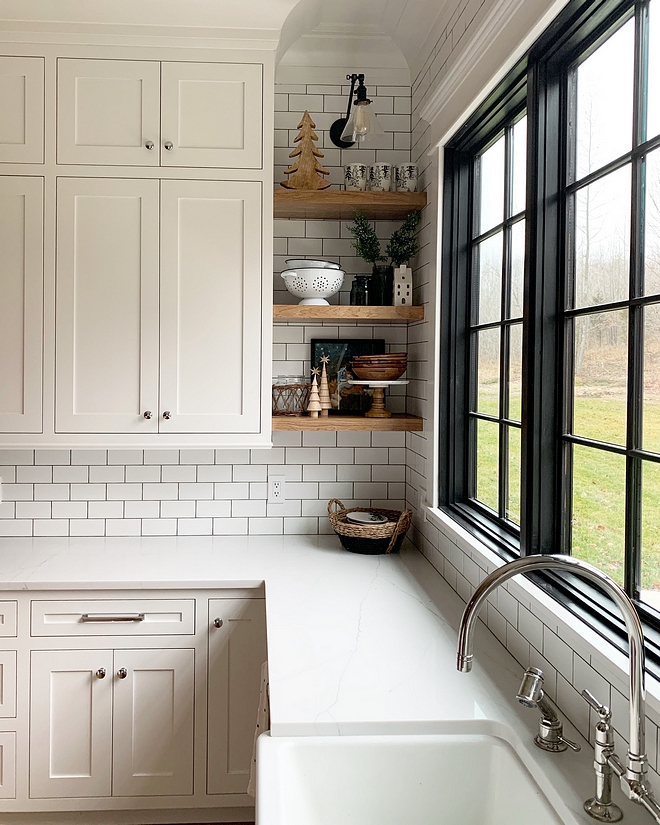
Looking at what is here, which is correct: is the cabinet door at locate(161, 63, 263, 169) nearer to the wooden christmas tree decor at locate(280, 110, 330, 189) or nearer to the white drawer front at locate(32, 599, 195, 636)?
the wooden christmas tree decor at locate(280, 110, 330, 189)

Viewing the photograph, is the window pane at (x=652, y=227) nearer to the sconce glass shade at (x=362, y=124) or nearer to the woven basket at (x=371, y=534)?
the sconce glass shade at (x=362, y=124)

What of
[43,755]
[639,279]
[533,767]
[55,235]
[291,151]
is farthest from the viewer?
[291,151]

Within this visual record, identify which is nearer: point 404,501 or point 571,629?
point 571,629

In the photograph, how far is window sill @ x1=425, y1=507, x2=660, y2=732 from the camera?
4.01 feet

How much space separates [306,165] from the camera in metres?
2.71

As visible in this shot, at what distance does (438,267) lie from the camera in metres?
2.53

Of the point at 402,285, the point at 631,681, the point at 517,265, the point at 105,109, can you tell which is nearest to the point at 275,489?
the point at 402,285

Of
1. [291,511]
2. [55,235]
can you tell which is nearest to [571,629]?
[291,511]

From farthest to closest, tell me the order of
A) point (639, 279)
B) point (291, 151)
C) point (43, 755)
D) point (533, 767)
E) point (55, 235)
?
point (291, 151)
point (55, 235)
point (43, 755)
point (639, 279)
point (533, 767)

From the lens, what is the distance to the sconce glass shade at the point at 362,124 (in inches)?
96.6

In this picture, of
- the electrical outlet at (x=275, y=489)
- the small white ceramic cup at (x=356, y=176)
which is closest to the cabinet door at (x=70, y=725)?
the electrical outlet at (x=275, y=489)

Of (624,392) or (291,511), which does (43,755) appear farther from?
(624,392)

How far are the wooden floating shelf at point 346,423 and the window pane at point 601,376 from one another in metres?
1.10

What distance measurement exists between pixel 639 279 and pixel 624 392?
Result: 0.23 meters
